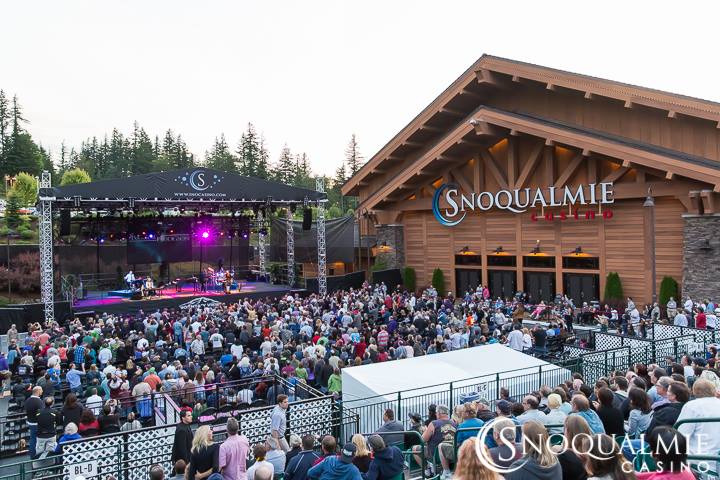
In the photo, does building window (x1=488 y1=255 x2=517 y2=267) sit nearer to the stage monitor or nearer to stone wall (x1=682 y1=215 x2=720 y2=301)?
stone wall (x1=682 y1=215 x2=720 y2=301)

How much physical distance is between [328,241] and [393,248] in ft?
20.0

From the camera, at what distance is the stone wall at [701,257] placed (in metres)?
20.2

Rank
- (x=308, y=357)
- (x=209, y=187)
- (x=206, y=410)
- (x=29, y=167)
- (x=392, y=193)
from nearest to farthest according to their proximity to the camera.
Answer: (x=206, y=410), (x=308, y=357), (x=209, y=187), (x=392, y=193), (x=29, y=167)

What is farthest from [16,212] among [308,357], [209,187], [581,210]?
[581,210]

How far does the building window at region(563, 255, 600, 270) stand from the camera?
24.7m

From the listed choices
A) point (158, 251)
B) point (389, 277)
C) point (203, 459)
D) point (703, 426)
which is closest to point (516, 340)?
point (703, 426)

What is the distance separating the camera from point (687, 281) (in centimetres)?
2108

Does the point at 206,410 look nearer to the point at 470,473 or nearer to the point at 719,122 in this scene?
the point at 470,473

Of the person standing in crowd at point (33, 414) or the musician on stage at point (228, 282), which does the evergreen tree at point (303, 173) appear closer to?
the musician on stage at point (228, 282)

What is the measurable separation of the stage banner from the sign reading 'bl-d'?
8678 millimetres

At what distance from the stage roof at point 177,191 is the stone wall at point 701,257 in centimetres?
1754

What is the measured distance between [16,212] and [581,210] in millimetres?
38292

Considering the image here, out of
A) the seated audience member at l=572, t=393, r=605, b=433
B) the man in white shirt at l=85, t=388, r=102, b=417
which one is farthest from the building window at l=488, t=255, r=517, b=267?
the seated audience member at l=572, t=393, r=605, b=433

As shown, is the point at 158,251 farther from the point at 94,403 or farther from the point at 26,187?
the point at 94,403
